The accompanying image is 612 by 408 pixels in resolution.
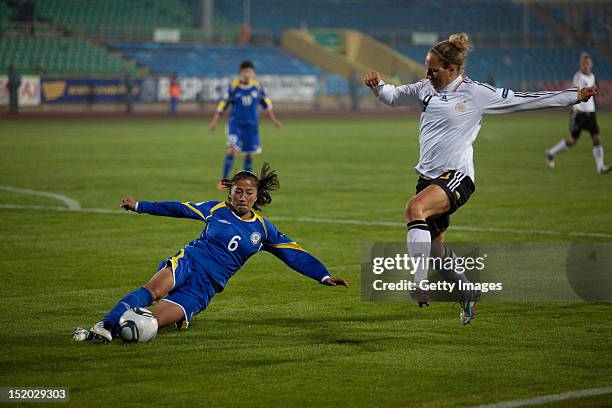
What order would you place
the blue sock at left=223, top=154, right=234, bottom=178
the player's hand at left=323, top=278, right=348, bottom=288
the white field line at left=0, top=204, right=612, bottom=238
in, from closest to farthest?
1. the player's hand at left=323, top=278, right=348, bottom=288
2. the white field line at left=0, top=204, right=612, bottom=238
3. the blue sock at left=223, top=154, right=234, bottom=178

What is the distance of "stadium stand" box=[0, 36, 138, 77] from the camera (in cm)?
4572

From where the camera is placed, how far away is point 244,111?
20234 mm

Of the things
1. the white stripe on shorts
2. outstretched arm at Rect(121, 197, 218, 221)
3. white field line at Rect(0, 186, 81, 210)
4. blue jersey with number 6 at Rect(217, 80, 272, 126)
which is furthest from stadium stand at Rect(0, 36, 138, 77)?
the white stripe on shorts

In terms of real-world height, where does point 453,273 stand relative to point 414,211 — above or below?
below

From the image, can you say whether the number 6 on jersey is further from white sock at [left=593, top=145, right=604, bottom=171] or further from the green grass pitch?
white sock at [left=593, top=145, right=604, bottom=171]

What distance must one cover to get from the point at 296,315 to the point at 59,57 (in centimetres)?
4171

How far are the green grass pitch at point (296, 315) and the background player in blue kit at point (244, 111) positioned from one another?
0.80 m

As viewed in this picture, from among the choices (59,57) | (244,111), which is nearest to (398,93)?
(244,111)

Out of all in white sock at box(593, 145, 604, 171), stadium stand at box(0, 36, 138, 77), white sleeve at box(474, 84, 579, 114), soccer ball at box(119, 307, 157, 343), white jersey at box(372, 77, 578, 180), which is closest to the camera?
soccer ball at box(119, 307, 157, 343)

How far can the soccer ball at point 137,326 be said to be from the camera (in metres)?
7.02

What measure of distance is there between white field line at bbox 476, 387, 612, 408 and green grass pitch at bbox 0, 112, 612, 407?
9 centimetres

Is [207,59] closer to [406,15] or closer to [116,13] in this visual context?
[116,13]

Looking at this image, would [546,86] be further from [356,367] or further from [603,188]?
[356,367]

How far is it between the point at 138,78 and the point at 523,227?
35071mm
